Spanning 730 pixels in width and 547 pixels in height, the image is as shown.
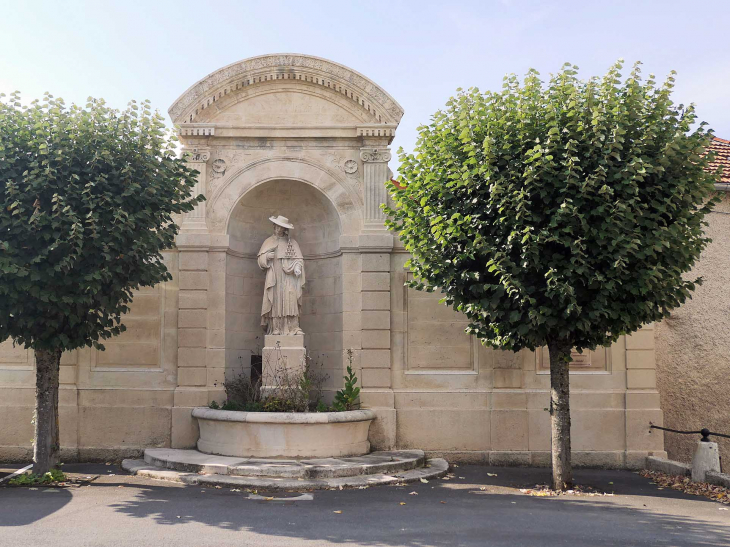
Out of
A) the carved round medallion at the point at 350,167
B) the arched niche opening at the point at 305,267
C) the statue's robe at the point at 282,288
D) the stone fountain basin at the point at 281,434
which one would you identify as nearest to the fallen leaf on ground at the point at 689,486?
the stone fountain basin at the point at 281,434

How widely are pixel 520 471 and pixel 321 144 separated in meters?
6.60

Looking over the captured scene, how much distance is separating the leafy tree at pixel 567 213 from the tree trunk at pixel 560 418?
1 cm

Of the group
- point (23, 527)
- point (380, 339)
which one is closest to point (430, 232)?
point (380, 339)

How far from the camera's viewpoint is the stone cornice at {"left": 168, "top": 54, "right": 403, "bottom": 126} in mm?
12133

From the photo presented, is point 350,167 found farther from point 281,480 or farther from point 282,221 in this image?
point 281,480

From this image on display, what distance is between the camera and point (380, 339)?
11.9 meters

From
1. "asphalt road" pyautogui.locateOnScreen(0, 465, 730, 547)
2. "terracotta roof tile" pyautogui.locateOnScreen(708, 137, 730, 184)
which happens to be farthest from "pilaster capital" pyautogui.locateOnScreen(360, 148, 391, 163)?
"terracotta roof tile" pyautogui.locateOnScreen(708, 137, 730, 184)

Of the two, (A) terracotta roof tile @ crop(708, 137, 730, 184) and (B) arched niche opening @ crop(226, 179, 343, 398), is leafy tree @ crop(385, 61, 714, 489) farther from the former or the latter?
(A) terracotta roof tile @ crop(708, 137, 730, 184)

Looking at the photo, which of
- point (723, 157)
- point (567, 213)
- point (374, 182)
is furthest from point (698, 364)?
point (374, 182)

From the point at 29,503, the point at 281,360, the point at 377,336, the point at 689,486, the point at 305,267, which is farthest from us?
the point at 305,267

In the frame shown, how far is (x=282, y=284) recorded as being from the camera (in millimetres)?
12062

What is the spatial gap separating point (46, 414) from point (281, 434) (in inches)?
133

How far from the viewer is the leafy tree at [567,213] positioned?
8.70 meters

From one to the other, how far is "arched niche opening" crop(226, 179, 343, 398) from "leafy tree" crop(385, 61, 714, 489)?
351 cm
